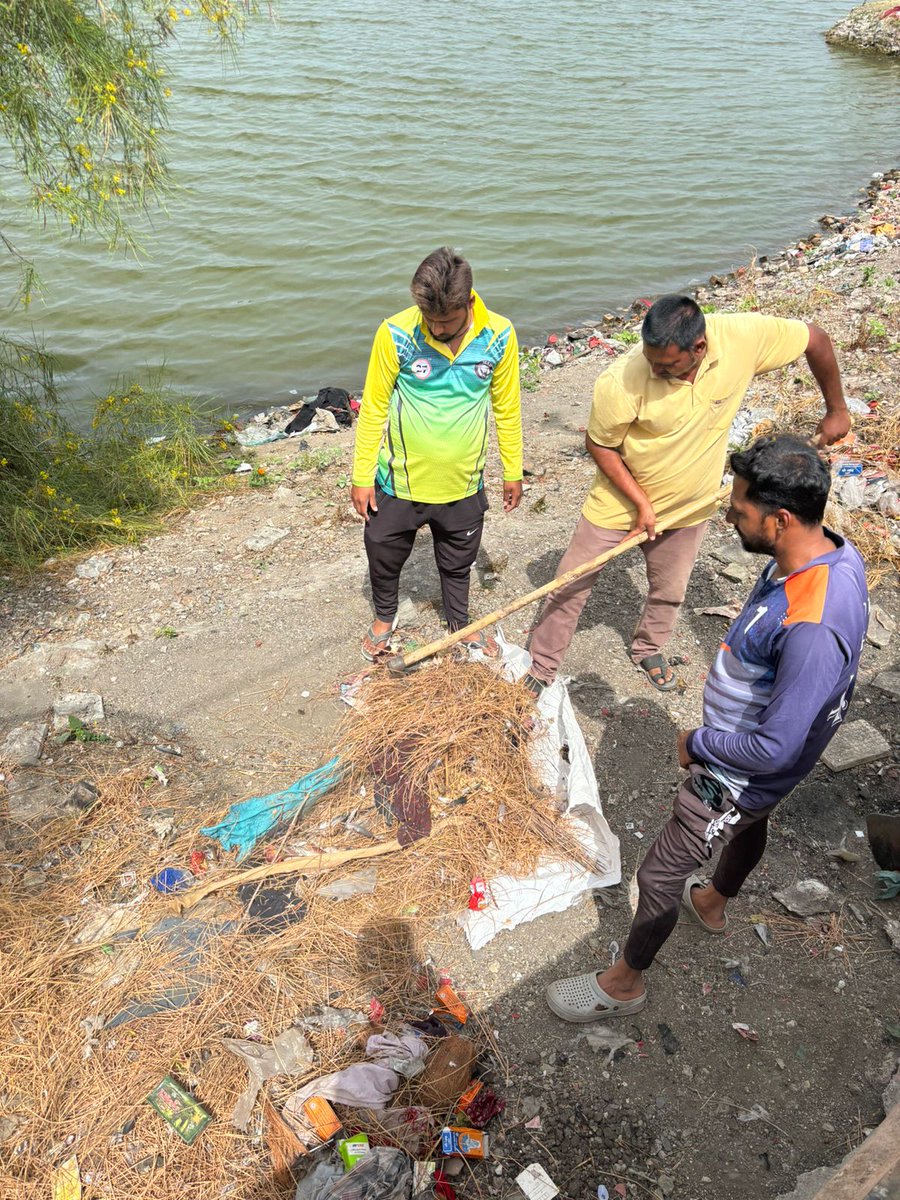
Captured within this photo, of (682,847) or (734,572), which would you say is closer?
(682,847)

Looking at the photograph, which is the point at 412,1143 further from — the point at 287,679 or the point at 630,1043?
the point at 287,679

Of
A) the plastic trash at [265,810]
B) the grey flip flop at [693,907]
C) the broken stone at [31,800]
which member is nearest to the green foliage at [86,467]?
the broken stone at [31,800]

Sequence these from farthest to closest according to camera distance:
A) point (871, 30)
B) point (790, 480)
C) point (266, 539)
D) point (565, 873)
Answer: point (871, 30)
point (266, 539)
point (565, 873)
point (790, 480)

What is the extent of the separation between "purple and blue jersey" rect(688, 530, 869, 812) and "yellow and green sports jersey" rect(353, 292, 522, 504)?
1.53m

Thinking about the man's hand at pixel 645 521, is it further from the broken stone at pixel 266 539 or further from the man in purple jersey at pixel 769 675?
the broken stone at pixel 266 539

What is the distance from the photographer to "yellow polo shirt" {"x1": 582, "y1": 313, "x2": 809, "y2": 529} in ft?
10.7

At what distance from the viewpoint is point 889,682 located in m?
4.20

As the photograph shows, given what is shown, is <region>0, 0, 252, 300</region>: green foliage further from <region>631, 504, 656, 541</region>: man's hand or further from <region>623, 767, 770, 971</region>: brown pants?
<region>623, 767, 770, 971</region>: brown pants

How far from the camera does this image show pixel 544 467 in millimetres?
6406

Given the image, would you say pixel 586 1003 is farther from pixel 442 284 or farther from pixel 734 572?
pixel 734 572

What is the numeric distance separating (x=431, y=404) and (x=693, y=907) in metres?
2.22

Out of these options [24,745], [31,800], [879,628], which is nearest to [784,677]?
[879,628]

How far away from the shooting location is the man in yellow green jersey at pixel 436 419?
10.5ft

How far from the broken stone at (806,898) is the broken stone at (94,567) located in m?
4.23
